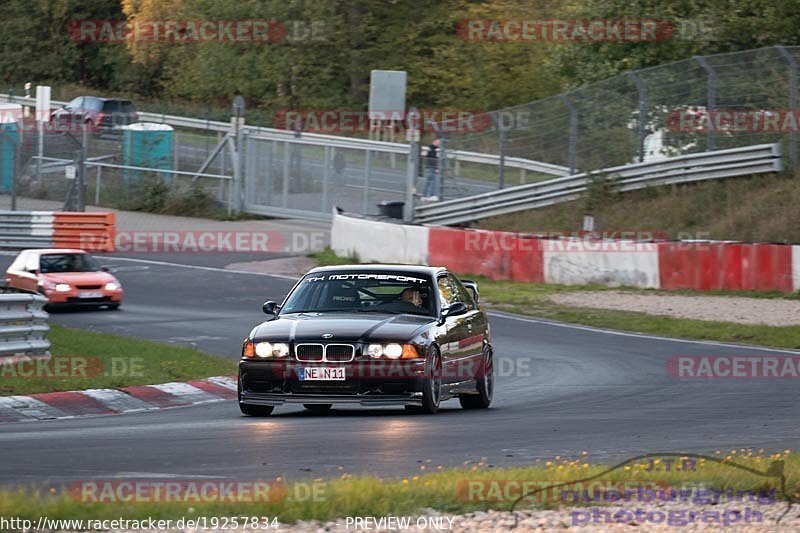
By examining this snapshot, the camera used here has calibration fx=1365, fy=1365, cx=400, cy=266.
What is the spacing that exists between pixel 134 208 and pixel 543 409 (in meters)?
31.0

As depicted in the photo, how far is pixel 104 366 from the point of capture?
15.0 metres

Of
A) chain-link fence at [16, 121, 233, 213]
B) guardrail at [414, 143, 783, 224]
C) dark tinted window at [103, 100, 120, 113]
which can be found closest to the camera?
guardrail at [414, 143, 783, 224]

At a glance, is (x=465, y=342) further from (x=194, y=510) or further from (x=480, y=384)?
(x=194, y=510)

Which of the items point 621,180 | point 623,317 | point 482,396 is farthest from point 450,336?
point 621,180

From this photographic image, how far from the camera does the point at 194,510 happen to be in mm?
6578

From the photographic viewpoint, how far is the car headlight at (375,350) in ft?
36.9

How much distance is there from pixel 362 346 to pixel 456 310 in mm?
1539

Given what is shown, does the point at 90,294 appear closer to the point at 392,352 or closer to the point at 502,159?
the point at 502,159

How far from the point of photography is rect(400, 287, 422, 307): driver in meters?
12.5

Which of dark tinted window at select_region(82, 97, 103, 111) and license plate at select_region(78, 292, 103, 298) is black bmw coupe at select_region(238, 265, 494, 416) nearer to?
license plate at select_region(78, 292, 103, 298)

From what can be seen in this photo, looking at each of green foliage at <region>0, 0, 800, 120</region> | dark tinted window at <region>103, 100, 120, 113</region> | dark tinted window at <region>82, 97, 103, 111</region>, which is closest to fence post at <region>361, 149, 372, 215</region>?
green foliage at <region>0, 0, 800, 120</region>

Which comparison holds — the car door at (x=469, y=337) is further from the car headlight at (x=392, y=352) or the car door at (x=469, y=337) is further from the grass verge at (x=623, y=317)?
the grass verge at (x=623, y=317)

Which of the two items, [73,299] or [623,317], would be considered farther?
[73,299]

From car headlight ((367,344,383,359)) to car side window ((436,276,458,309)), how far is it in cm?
148
